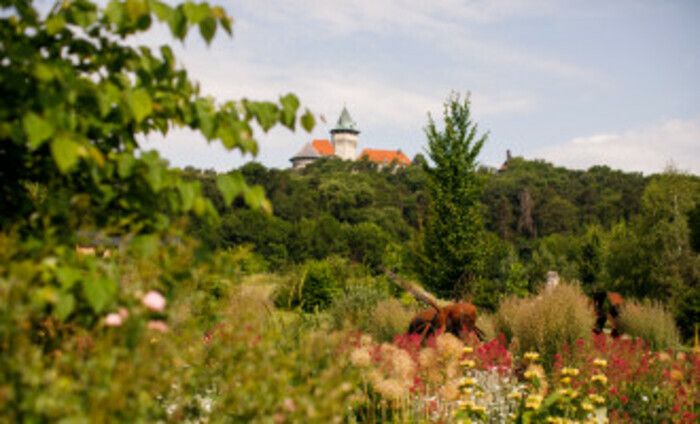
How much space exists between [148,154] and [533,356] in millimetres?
3378

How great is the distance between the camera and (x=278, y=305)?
21.2 metres

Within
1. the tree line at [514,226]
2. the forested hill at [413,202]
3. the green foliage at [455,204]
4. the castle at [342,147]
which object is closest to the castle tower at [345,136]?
the castle at [342,147]

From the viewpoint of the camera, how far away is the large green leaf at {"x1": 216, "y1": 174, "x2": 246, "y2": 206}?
237cm

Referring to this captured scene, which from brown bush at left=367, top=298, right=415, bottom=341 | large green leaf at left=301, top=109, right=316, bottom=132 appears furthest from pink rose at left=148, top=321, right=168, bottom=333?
brown bush at left=367, top=298, right=415, bottom=341

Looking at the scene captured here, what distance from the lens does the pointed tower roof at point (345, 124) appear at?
469 feet

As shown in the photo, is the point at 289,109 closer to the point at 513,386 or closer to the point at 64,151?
the point at 64,151

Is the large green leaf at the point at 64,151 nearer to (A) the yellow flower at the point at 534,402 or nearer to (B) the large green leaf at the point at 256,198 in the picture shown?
(B) the large green leaf at the point at 256,198

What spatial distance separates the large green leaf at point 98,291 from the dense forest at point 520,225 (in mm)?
15047

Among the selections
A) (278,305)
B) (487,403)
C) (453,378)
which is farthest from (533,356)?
(278,305)

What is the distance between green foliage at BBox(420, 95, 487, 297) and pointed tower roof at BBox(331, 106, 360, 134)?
126668 mm

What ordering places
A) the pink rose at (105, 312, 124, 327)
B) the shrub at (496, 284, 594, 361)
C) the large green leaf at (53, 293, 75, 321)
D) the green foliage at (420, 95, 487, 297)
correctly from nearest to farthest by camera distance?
1. the large green leaf at (53, 293, 75, 321)
2. the pink rose at (105, 312, 124, 327)
3. the shrub at (496, 284, 594, 361)
4. the green foliage at (420, 95, 487, 297)

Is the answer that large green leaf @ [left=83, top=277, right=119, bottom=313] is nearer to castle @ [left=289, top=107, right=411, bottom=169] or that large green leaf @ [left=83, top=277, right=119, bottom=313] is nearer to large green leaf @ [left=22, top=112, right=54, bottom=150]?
large green leaf @ [left=22, top=112, right=54, bottom=150]

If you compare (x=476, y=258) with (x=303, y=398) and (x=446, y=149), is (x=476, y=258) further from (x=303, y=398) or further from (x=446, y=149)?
(x=303, y=398)

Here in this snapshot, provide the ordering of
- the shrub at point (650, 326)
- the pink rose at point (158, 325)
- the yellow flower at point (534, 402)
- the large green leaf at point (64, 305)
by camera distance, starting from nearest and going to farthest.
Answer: the large green leaf at point (64, 305) < the pink rose at point (158, 325) < the yellow flower at point (534, 402) < the shrub at point (650, 326)
